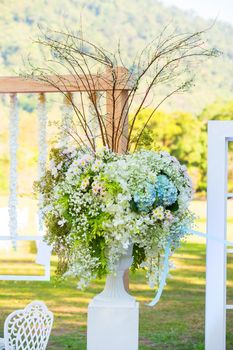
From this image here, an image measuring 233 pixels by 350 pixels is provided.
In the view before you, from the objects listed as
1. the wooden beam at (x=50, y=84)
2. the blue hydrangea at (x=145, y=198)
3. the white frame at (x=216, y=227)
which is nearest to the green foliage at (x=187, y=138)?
the wooden beam at (x=50, y=84)

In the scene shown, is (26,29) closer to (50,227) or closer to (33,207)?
(33,207)

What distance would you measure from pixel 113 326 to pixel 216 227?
937 millimetres

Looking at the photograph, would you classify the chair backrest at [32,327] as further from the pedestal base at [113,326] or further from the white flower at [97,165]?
the white flower at [97,165]

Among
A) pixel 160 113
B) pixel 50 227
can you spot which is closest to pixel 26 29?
pixel 160 113

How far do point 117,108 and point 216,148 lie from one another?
0.43 meters

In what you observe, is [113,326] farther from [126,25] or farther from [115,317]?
[126,25]

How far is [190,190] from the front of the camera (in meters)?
2.63

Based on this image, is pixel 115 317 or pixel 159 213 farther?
pixel 115 317

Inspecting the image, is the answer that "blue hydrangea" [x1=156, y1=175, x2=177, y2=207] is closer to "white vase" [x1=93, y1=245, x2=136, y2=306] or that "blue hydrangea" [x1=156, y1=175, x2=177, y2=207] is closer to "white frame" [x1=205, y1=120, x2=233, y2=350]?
"white vase" [x1=93, y1=245, x2=136, y2=306]

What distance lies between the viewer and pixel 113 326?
8.43 feet

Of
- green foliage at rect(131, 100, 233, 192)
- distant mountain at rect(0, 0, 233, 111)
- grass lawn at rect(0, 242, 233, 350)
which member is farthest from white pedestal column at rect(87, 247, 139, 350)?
distant mountain at rect(0, 0, 233, 111)

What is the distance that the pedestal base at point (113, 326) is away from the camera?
2.56 metres

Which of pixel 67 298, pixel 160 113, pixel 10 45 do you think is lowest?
pixel 67 298

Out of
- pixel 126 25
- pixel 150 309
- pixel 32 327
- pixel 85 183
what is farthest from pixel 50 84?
pixel 126 25
